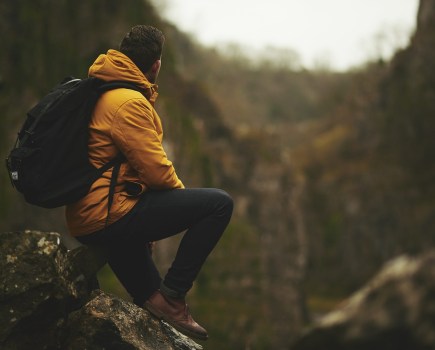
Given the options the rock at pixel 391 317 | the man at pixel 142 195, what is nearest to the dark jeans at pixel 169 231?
the man at pixel 142 195

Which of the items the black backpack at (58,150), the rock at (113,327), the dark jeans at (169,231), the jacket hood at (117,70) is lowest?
the rock at (113,327)

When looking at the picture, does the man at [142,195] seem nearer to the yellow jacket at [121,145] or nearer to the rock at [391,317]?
the yellow jacket at [121,145]

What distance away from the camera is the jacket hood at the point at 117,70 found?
13.5 ft

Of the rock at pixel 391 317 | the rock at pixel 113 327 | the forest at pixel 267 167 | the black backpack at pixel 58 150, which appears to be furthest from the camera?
the forest at pixel 267 167

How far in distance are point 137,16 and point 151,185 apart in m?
17.1

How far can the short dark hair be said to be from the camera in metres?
4.18

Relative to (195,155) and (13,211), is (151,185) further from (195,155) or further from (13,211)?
(195,155)

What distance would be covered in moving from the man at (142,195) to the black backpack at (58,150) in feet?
0.20

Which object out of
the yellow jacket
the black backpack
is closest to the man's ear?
the yellow jacket

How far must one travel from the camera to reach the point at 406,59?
34.0m

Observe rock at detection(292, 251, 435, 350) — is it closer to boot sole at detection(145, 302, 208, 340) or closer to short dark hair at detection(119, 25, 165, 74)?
boot sole at detection(145, 302, 208, 340)

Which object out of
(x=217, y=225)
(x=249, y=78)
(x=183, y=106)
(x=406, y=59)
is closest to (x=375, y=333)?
(x=217, y=225)

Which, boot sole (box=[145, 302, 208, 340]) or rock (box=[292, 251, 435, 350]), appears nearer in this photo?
boot sole (box=[145, 302, 208, 340])

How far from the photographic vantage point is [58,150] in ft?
13.0
